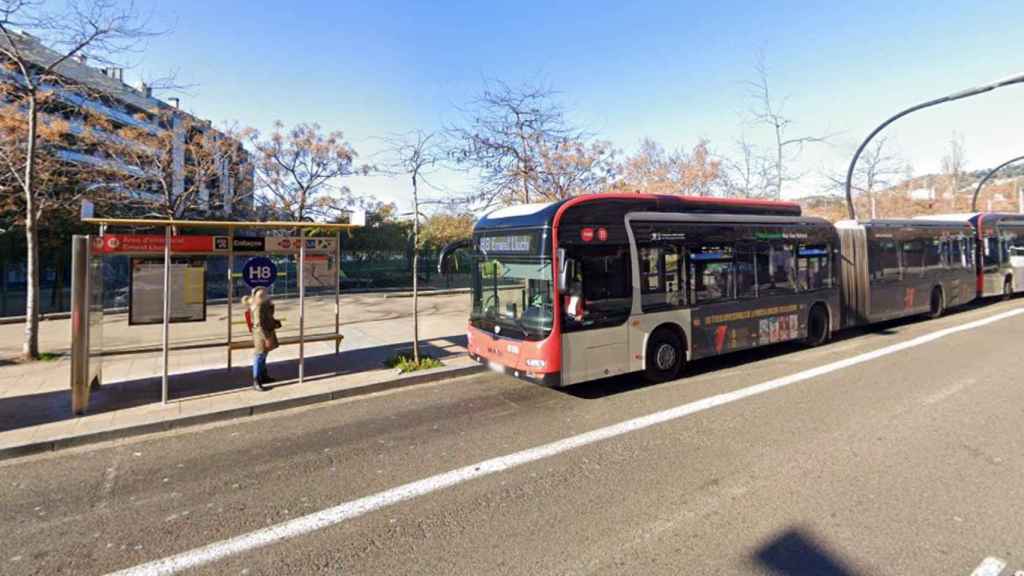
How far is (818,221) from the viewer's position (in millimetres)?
10094

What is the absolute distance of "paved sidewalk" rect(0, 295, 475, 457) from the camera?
5.96m

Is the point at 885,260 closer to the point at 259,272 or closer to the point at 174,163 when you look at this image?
the point at 259,272

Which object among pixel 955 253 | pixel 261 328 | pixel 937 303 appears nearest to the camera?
pixel 261 328

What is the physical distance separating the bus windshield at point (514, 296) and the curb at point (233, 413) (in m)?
1.24

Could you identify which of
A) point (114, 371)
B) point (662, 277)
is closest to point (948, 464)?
point (662, 277)

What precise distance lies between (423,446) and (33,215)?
921 centimetres

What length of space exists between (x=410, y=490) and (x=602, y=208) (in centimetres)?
447

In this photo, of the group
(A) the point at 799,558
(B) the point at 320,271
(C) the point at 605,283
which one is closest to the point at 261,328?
(B) the point at 320,271

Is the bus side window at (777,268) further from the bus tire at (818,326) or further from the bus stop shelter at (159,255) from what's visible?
the bus stop shelter at (159,255)

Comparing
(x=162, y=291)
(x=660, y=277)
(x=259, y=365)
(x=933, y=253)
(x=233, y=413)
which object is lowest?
(x=233, y=413)

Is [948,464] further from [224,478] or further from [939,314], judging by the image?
[939,314]

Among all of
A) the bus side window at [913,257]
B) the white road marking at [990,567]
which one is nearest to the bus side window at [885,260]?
the bus side window at [913,257]

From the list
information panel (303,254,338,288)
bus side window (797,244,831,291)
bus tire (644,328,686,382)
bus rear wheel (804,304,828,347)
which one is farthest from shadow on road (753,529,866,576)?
bus rear wheel (804,304,828,347)

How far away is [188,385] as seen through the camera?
778cm
